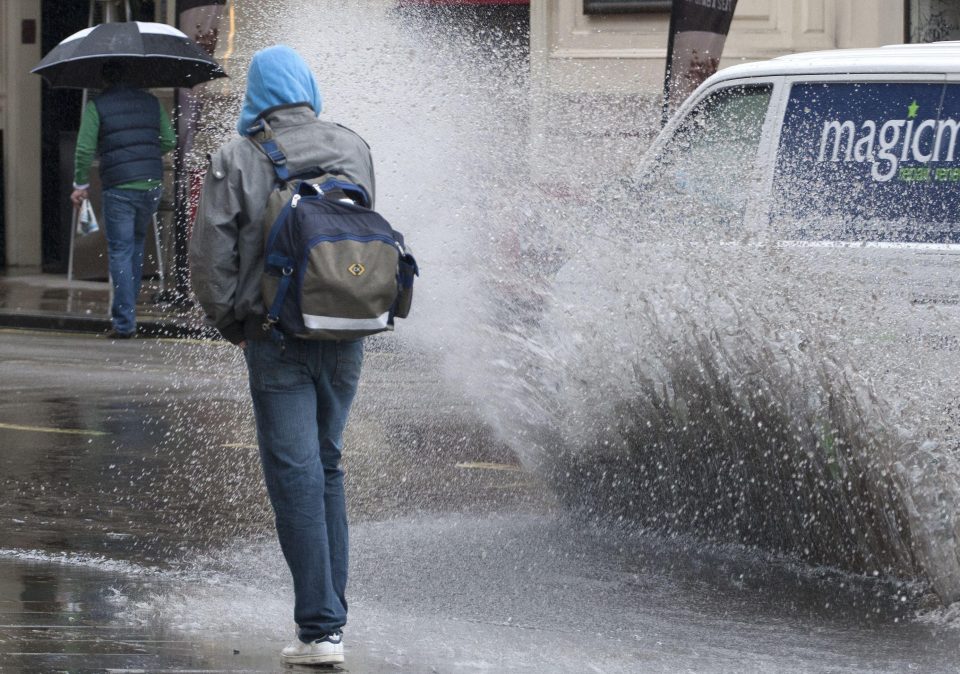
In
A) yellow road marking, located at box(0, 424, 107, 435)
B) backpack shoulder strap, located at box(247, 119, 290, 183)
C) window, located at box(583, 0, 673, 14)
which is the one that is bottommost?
yellow road marking, located at box(0, 424, 107, 435)

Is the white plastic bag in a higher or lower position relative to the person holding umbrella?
lower

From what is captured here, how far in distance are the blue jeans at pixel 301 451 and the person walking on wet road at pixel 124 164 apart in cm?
955

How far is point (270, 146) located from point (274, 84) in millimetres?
226

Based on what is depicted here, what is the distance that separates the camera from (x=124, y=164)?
1413 centimetres

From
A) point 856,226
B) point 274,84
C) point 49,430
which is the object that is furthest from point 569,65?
point 274,84

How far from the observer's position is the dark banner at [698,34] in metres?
13.0

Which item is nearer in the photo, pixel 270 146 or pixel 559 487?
pixel 270 146

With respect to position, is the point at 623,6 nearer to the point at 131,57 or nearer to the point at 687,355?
the point at 131,57

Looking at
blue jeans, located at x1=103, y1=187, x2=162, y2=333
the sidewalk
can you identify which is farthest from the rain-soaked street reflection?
the sidewalk

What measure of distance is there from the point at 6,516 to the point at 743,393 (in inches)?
127

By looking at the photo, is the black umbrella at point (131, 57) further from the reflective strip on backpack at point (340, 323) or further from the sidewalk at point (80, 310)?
the reflective strip on backpack at point (340, 323)

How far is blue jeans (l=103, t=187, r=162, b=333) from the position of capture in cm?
1417

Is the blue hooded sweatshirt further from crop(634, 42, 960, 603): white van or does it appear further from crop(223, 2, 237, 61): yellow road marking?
crop(223, 2, 237, 61): yellow road marking

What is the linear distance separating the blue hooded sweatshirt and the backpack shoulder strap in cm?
5
